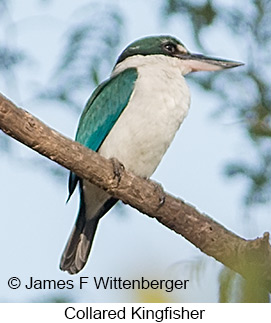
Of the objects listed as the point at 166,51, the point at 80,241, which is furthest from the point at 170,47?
the point at 80,241

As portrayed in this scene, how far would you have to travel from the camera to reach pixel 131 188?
2.85 meters

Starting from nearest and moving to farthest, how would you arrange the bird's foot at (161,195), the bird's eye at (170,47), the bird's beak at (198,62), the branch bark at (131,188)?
the branch bark at (131,188) → the bird's foot at (161,195) → the bird's beak at (198,62) → the bird's eye at (170,47)

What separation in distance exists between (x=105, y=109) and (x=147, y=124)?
28 cm

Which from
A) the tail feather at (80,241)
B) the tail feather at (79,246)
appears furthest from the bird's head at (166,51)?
the tail feather at (79,246)

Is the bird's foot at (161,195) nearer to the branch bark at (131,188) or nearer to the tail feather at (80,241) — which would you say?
the branch bark at (131,188)

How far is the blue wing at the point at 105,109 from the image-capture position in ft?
11.5

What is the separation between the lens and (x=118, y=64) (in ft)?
13.3

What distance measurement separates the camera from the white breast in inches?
134

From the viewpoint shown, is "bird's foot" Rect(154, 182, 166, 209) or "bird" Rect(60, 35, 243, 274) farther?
"bird" Rect(60, 35, 243, 274)

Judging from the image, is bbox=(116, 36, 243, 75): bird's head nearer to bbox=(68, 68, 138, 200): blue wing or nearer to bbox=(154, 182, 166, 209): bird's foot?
bbox=(68, 68, 138, 200): blue wing

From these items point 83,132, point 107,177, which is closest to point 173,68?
point 83,132

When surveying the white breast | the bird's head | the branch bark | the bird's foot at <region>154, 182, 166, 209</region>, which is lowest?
the branch bark

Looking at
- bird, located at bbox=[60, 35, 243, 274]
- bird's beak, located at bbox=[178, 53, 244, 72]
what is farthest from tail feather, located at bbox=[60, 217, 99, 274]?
bird's beak, located at bbox=[178, 53, 244, 72]

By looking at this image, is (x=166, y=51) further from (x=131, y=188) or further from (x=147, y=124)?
(x=131, y=188)
